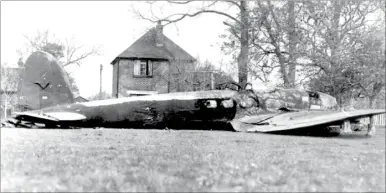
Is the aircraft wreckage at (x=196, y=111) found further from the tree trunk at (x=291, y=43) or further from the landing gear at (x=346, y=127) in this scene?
the tree trunk at (x=291, y=43)

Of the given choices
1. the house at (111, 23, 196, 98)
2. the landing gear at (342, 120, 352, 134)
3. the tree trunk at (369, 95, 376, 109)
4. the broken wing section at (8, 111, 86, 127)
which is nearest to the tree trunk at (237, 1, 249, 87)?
the tree trunk at (369, 95, 376, 109)

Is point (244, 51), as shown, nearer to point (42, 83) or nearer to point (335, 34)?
point (335, 34)

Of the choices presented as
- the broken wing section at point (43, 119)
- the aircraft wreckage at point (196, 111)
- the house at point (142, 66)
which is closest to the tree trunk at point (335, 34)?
the aircraft wreckage at point (196, 111)

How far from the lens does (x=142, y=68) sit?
3884 cm

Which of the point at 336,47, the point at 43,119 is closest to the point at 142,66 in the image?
the point at 336,47

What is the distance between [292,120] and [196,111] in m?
2.27

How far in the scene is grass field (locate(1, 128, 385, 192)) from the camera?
2.96 meters

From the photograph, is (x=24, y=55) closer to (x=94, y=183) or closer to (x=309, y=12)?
(x=94, y=183)

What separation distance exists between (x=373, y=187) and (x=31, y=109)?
7416 millimetres

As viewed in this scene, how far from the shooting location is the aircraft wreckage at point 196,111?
765cm

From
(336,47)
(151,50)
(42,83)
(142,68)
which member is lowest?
(42,83)

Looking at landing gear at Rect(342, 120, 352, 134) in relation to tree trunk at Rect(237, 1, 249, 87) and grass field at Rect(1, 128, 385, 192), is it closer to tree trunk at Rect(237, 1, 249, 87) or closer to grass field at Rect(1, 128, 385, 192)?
grass field at Rect(1, 128, 385, 192)

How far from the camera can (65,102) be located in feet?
29.3

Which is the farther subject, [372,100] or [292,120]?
[292,120]
